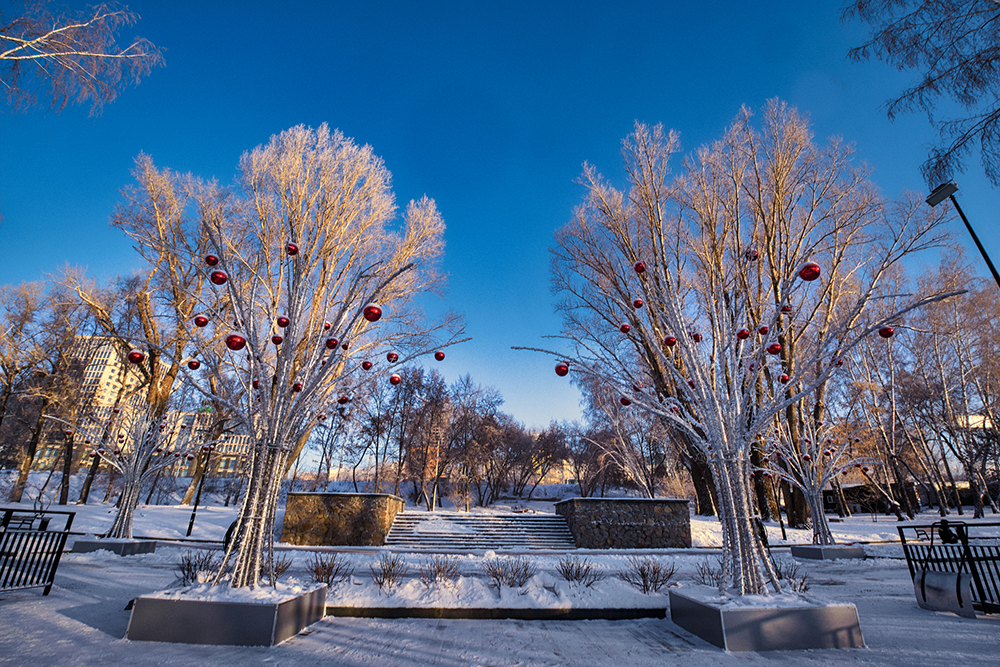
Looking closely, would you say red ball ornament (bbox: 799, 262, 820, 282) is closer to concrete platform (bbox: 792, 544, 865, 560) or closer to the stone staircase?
concrete platform (bbox: 792, 544, 865, 560)

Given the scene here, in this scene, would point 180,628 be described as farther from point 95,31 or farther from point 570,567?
point 95,31

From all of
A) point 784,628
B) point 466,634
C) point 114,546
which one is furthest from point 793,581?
point 114,546

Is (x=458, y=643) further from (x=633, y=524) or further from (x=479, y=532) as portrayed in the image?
(x=633, y=524)

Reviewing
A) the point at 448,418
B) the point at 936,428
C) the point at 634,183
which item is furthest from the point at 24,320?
the point at 936,428

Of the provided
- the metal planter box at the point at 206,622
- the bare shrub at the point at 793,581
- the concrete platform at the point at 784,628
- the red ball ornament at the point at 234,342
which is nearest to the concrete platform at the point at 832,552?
the bare shrub at the point at 793,581

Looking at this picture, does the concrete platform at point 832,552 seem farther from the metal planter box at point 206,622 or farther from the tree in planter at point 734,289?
the metal planter box at point 206,622

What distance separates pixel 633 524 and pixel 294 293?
12550 millimetres

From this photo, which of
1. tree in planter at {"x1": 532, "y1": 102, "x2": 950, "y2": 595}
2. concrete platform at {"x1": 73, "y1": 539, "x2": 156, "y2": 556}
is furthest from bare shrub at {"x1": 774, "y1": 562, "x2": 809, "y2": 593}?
concrete platform at {"x1": 73, "y1": 539, "x2": 156, "y2": 556}

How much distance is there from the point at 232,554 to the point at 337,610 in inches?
49.5

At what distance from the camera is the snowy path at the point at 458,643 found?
3.23m

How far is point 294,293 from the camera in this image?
208 inches

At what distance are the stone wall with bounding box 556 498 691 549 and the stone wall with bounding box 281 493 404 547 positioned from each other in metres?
6.15

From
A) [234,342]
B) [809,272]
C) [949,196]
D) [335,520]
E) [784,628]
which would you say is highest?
[949,196]

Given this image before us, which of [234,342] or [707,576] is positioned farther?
[707,576]
